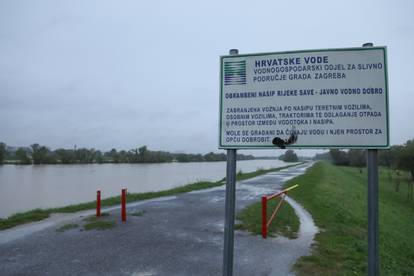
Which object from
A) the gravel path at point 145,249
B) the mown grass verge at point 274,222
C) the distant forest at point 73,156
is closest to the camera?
the gravel path at point 145,249

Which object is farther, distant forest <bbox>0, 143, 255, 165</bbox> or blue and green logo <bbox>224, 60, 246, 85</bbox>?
distant forest <bbox>0, 143, 255, 165</bbox>

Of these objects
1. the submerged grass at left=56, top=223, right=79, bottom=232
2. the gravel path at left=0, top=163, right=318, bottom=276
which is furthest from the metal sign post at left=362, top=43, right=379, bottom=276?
the submerged grass at left=56, top=223, right=79, bottom=232

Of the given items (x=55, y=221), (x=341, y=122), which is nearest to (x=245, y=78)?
(x=341, y=122)

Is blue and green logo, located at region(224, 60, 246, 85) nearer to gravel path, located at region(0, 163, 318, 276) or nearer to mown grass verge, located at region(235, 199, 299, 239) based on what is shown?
gravel path, located at region(0, 163, 318, 276)

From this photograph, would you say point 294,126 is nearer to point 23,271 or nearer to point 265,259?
point 265,259

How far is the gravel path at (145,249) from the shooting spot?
5797 mm

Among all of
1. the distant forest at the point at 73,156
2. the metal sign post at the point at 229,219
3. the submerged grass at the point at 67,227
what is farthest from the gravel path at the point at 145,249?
the distant forest at the point at 73,156

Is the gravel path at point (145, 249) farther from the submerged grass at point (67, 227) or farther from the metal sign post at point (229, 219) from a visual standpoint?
the metal sign post at point (229, 219)

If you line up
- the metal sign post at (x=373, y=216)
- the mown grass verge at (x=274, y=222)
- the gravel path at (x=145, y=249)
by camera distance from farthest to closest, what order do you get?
the mown grass verge at (x=274, y=222) → the gravel path at (x=145, y=249) → the metal sign post at (x=373, y=216)

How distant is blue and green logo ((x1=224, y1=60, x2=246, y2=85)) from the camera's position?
3002 millimetres

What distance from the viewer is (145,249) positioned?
276 inches

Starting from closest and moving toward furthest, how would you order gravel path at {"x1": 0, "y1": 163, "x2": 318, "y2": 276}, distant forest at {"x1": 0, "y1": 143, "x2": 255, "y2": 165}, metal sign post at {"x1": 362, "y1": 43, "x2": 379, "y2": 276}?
1. metal sign post at {"x1": 362, "y1": 43, "x2": 379, "y2": 276}
2. gravel path at {"x1": 0, "y1": 163, "x2": 318, "y2": 276}
3. distant forest at {"x1": 0, "y1": 143, "x2": 255, "y2": 165}

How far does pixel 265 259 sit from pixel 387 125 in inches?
176

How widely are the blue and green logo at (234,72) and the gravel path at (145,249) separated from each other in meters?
3.84
